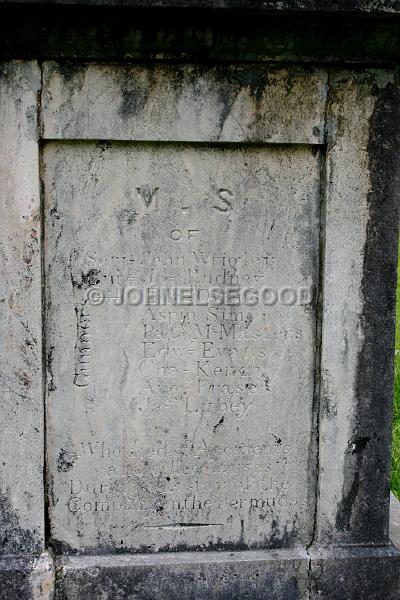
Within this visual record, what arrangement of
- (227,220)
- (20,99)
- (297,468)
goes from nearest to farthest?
1. (20,99)
2. (227,220)
3. (297,468)

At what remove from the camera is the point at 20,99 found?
279 cm

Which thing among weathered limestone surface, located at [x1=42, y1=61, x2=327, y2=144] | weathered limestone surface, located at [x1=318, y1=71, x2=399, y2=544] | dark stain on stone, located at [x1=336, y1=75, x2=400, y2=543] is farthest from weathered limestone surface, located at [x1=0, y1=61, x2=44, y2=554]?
dark stain on stone, located at [x1=336, y1=75, x2=400, y2=543]

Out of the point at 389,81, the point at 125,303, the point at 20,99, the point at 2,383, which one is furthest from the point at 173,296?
the point at 389,81

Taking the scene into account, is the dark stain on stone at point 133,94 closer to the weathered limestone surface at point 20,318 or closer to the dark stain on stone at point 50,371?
the weathered limestone surface at point 20,318

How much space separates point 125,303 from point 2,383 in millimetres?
577

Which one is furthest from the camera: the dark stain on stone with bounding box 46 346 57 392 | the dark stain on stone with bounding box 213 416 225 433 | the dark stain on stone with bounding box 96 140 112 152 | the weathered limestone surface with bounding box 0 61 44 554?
the dark stain on stone with bounding box 213 416 225 433

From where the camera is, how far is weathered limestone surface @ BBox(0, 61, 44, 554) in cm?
280

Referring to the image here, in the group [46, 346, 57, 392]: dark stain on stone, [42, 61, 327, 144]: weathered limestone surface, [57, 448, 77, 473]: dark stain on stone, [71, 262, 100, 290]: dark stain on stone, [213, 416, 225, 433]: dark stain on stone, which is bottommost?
[57, 448, 77, 473]: dark stain on stone

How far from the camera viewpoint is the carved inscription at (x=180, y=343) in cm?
296

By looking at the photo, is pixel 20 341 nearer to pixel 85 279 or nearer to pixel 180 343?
pixel 85 279

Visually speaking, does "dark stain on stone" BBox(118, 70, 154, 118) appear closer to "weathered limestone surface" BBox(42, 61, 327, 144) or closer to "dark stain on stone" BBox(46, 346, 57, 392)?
"weathered limestone surface" BBox(42, 61, 327, 144)

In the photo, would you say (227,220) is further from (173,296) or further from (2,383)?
(2,383)

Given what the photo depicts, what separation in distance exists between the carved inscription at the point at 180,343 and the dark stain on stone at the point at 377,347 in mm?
208

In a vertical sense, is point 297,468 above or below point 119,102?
below
